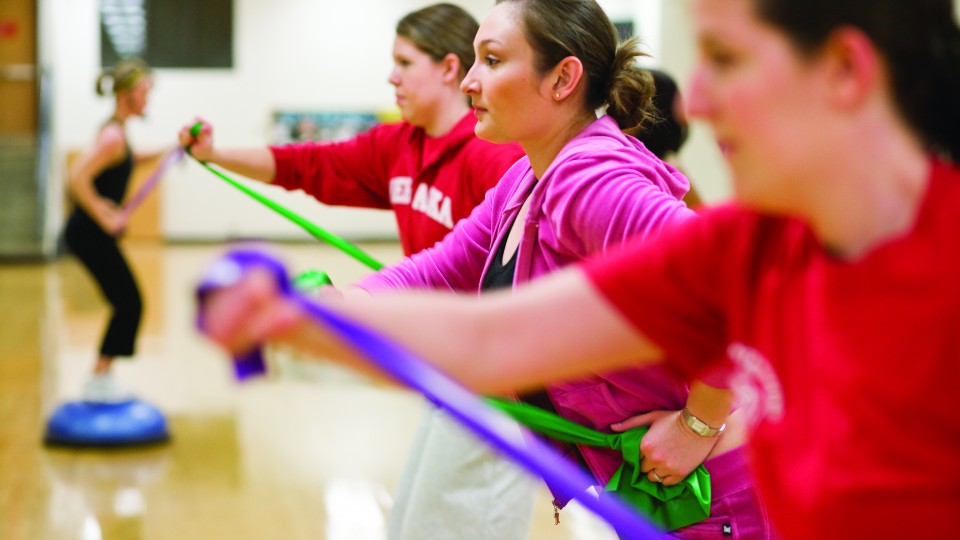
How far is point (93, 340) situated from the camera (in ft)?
24.2

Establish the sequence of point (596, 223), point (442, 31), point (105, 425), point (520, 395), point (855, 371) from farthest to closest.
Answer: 1. point (105, 425)
2. point (442, 31)
3. point (520, 395)
4. point (596, 223)
5. point (855, 371)

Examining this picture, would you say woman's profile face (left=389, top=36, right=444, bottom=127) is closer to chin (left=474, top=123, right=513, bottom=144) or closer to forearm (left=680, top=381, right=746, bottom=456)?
chin (left=474, top=123, right=513, bottom=144)

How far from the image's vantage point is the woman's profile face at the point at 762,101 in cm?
94

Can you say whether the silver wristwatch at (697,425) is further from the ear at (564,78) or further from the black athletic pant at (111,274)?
the black athletic pant at (111,274)

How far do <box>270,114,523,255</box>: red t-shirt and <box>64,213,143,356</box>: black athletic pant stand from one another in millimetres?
2141

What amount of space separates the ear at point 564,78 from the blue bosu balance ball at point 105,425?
338cm

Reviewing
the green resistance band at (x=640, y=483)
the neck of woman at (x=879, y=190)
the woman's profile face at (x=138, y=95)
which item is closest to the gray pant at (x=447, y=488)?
the green resistance band at (x=640, y=483)

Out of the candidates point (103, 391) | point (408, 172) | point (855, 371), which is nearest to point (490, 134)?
point (408, 172)

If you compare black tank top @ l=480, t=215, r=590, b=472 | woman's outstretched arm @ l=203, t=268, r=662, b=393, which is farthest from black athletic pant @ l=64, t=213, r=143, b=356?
woman's outstretched arm @ l=203, t=268, r=662, b=393

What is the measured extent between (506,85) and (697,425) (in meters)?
0.70

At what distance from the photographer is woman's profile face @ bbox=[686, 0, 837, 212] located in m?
0.94

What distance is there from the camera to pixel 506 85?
216 cm

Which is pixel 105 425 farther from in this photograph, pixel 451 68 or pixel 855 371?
pixel 855 371

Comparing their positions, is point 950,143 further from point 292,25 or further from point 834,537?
point 292,25
